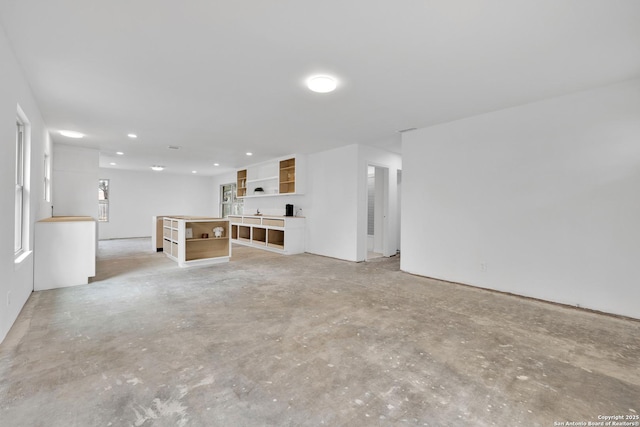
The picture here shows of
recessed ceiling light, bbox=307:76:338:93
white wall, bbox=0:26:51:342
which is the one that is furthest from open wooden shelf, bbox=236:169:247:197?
recessed ceiling light, bbox=307:76:338:93

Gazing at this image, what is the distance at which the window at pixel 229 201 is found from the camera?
429 inches

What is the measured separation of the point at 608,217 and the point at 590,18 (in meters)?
2.12

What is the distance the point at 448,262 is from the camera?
4.34 metres

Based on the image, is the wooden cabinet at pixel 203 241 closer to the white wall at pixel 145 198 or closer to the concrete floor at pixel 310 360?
the concrete floor at pixel 310 360

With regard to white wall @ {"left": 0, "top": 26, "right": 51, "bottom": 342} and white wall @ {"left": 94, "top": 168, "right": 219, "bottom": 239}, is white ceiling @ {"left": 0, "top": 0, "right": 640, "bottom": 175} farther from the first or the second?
white wall @ {"left": 94, "top": 168, "right": 219, "bottom": 239}

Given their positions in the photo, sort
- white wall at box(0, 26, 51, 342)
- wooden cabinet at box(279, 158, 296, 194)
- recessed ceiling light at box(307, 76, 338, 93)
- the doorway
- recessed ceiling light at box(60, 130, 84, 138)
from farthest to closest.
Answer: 1. wooden cabinet at box(279, 158, 296, 194)
2. the doorway
3. recessed ceiling light at box(60, 130, 84, 138)
4. recessed ceiling light at box(307, 76, 338, 93)
5. white wall at box(0, 26, 51, 342)

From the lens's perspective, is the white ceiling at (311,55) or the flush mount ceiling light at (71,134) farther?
the flush mount ceiling light at (71,134)

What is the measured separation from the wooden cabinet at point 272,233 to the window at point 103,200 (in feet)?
14.5

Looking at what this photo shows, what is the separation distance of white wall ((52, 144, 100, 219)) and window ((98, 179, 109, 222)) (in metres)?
3.64

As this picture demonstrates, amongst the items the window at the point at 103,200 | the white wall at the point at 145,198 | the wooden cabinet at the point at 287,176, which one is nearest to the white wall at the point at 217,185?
the white wall at the point at 145,198

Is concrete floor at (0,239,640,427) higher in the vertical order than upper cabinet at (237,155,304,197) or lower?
lower

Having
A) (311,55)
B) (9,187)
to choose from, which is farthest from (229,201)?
(311,55)

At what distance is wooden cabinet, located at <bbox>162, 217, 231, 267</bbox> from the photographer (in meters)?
5.43

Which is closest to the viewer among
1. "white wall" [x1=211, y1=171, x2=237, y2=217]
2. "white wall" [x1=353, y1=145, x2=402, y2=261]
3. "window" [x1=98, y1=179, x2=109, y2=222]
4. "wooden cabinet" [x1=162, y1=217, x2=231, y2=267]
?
"wooden cabinet" [x1=162, y1=217, x2=231, y2=267]
